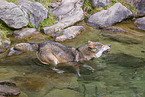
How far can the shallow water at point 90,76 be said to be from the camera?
424cm

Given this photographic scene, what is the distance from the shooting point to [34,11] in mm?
11750

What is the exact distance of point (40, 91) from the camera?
4270mm

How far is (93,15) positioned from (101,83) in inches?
353

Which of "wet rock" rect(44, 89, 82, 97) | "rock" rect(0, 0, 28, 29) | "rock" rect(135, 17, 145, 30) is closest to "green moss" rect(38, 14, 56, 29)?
"rock" rect(0, 0, 28, 29)

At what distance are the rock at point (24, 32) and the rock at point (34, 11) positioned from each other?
918 mm

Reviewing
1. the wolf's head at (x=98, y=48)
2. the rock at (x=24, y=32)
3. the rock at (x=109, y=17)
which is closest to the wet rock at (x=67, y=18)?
the rock at (x=24, y=32)

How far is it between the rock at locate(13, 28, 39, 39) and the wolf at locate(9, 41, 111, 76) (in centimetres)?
311

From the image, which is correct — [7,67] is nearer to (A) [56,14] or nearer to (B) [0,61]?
(B) [0,61]

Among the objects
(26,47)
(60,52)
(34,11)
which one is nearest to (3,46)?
(26,47)

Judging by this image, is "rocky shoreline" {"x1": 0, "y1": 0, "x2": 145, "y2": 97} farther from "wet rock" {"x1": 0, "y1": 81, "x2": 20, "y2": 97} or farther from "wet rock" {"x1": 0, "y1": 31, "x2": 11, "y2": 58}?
"wet rock" {"x1": 0, "y1": 81, "x2": 20, "y2": 97}

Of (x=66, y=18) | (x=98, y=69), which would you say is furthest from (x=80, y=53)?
(x=66, y=18)

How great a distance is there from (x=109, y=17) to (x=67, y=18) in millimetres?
3146

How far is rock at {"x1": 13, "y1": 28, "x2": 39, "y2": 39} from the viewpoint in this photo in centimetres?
988

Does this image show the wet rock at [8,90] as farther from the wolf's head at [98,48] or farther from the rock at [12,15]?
the rock at [12,15]
